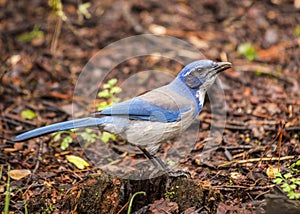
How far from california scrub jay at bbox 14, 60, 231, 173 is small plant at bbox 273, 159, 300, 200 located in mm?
1154

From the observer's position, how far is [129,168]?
5.30 metres

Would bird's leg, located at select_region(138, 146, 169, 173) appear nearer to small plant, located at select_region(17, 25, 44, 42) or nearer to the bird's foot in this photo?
the bird's foot

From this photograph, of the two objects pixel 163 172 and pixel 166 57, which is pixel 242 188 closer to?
pixel 163 172

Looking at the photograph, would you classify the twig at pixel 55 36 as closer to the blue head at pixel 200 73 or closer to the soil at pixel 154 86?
the soil at pixel 154 86

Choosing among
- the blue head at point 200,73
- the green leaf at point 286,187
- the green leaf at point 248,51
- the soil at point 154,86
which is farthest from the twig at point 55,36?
the green leaf at point 286,187

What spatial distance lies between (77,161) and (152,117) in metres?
1.17

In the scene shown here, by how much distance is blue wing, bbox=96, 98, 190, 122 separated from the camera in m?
5.02

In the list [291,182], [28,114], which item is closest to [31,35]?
[28,114]

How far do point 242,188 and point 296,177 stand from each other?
0.55 meters

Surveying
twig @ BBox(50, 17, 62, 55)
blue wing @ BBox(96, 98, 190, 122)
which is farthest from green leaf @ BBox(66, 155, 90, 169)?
twig @ BBox(50, 17, 62, 55)

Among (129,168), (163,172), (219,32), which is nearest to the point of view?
(163,172)

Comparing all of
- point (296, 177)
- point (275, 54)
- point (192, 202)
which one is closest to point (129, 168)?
point (192, 202)

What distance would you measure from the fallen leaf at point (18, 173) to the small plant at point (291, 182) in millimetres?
2734

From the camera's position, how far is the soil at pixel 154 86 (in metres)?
4.66
